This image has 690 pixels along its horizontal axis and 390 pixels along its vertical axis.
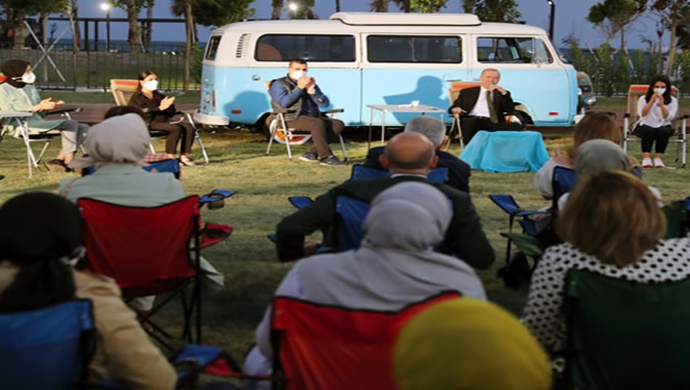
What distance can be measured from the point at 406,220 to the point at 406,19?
44.2 ft

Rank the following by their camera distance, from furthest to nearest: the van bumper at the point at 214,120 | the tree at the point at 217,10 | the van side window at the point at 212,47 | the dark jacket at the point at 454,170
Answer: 1. the tree at the point at 217,10
2. the van side window at the point at 212,47
3. the van bumper at the point at 214,120
4. the dark jacket at the point at 454,170

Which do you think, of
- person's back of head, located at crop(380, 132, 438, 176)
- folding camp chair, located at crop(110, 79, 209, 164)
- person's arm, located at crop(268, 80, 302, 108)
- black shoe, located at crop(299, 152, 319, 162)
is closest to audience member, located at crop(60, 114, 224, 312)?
person's back of head, located at crop(380, 132, 438, 176)

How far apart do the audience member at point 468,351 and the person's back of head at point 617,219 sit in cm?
171

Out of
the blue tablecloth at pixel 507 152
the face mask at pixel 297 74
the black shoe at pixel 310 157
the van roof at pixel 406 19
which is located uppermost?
the van roof at pixel 406 19

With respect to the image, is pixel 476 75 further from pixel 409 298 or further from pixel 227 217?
pixel 409 298

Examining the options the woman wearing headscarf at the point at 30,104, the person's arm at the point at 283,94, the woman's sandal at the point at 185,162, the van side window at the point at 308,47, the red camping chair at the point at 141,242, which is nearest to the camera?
the red camping chair at the point at 141,242

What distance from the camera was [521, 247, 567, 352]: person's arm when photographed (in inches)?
132

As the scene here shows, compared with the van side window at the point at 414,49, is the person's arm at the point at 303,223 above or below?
below

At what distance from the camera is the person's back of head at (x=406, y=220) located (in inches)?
108

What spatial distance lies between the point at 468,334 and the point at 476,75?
47.4 ft

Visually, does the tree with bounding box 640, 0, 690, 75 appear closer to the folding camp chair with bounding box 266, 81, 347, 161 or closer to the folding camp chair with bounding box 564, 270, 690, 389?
the folding camp chair with bounding box 266, 81, 347, 161

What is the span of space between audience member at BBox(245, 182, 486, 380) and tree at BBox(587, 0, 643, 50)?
38536 millimetres

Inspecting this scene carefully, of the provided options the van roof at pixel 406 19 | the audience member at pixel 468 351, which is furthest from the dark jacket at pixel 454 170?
the van roof at pixel 406 19

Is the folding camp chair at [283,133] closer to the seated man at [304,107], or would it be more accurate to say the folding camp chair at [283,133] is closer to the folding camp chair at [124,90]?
the seated man at [304,107]
